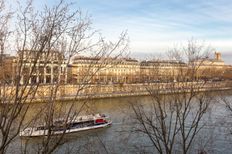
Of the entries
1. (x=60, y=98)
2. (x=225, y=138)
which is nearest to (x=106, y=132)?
(x=225, y=138)

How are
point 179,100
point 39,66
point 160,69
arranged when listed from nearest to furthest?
1. point 39,66
2. point 179,100
3. point 160,69

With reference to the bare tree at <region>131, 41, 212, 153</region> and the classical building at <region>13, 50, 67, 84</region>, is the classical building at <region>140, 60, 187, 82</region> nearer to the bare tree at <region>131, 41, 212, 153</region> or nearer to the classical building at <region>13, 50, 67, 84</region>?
the bare tree at <region>131, 41, 212, 153</region>

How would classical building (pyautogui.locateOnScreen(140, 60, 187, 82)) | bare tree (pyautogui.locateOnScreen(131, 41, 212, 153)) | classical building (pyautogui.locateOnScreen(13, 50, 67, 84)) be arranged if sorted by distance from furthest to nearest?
1. classical building (pyautogui.locateOnScreen(140, 60, 187, 82))
2. bare tree (pyautogui.locateOnScreen(131, 41, 212, 153))
3. classical building (pyautogui.locateOnScreen(13, 50, 67, 84))

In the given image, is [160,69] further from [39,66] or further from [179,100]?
[39,66]

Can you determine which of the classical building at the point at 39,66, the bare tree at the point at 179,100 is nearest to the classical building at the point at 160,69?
the bare tree at the point at 179,100

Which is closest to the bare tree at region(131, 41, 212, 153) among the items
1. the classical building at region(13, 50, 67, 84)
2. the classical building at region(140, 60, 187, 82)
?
the classical building at region(140, 60, 187, 82)

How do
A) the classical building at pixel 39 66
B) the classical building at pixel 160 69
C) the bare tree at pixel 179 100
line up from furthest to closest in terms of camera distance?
the classical building at pixel 160 69 < the bare tree at pixel 179 100 < the classical building at pixel 39 66

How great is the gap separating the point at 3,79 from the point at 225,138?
31.9 feet

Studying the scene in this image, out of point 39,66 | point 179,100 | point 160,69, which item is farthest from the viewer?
point 160,69

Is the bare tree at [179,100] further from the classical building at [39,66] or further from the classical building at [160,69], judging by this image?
the classical building at [39,66]

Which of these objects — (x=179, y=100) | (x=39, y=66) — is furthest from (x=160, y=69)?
(x=39, y=66)

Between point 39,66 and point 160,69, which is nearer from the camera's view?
point 39,66

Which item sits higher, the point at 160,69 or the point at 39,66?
the point at 39,66

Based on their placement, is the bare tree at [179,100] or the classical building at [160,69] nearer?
the bare tree at [179,100]
